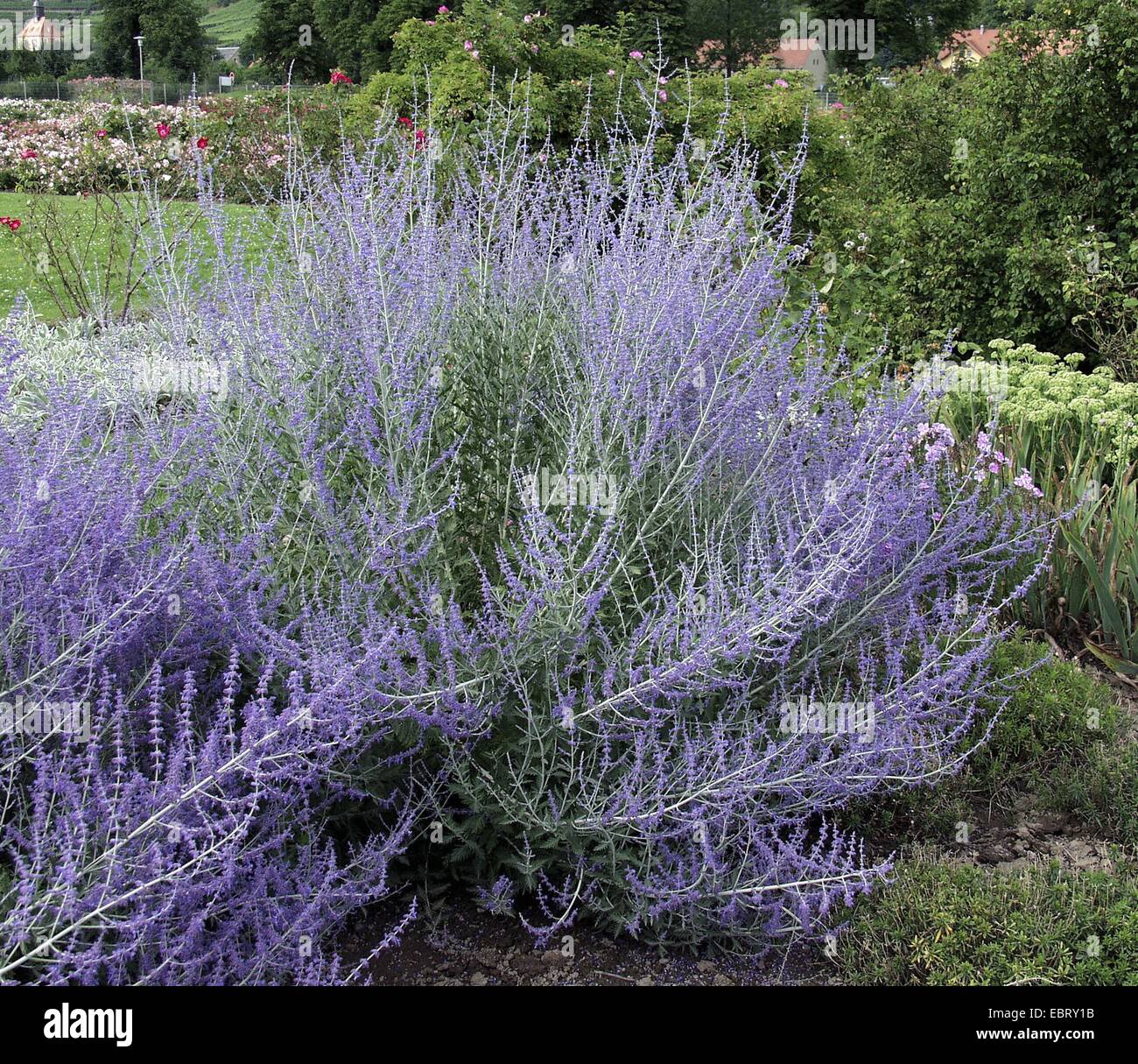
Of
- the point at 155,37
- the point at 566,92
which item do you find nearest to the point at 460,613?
the point at 566,92

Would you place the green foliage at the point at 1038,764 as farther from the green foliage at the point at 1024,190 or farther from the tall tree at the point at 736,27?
the tall tree at the point at 736,27

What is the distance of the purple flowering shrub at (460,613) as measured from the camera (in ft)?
8.29

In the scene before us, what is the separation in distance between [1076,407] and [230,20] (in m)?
162

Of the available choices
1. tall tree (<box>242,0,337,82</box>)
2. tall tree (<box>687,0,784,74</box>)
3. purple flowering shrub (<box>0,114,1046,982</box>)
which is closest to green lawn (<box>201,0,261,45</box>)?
tall tree (<box>242,0,337,82</box>)

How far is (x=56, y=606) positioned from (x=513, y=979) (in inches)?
59.3

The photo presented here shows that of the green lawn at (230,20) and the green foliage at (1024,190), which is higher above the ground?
the green lawn at (230,20)

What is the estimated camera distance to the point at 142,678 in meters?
2.75

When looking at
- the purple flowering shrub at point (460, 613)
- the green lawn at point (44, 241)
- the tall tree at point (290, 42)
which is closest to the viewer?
the purple flowering shrub at point (460, 613)

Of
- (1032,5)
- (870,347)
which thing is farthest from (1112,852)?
(1032,5)

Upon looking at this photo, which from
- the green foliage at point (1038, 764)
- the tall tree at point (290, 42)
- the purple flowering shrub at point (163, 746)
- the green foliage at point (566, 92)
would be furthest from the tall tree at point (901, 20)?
the purple flowering shrub at point (163, 746)

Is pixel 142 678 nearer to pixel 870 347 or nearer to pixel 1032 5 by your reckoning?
pixel 870 347

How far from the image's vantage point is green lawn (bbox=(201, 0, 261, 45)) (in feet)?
429

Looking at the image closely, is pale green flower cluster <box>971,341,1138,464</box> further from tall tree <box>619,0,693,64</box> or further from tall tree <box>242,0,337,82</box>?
tall tree <box>242,0,337,82</box>

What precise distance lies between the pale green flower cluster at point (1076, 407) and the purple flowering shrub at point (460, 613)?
181cm
